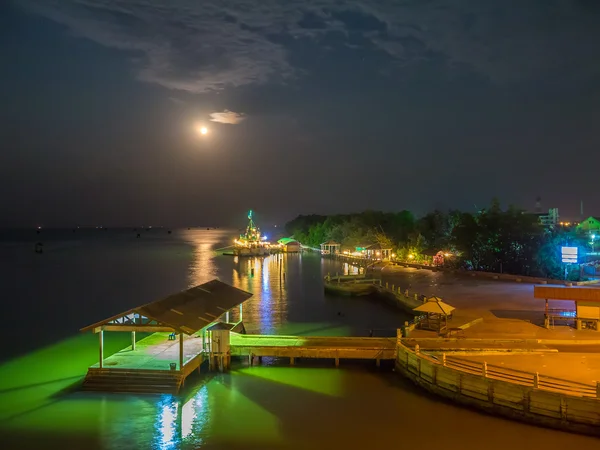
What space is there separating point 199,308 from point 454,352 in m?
9.94

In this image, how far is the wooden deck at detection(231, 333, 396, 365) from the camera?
64.8ft

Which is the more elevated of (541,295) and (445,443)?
(541,295)

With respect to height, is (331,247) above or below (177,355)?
above

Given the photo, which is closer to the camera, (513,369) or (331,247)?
(513,369)

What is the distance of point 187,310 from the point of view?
1930 cm

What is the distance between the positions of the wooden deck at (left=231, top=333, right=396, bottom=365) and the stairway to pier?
137 inches

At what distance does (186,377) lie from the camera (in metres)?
18.8

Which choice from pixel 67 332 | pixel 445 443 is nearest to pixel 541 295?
pixel 445 443

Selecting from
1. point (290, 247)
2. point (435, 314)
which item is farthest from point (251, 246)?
point (435, 314)

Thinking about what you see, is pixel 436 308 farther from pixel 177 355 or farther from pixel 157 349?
pixel 157 349

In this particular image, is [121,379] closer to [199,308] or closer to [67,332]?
[199,308]

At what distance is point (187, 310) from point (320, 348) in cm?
550

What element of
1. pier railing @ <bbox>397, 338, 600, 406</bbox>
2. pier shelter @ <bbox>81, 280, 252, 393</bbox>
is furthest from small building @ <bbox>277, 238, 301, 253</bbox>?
pier railing @ <bbox>397, 338, 600, 406</bbox>

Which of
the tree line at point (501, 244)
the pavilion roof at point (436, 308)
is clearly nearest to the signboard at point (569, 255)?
the tree line at point (501, 244)
